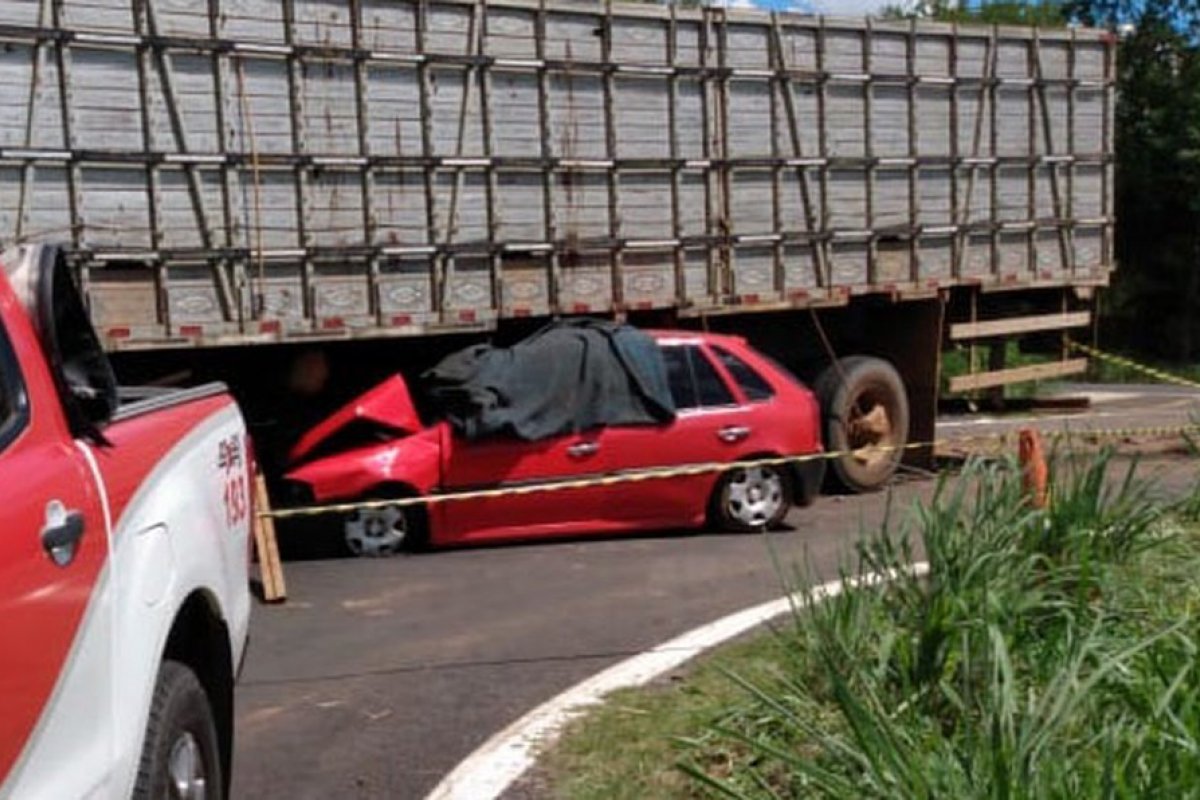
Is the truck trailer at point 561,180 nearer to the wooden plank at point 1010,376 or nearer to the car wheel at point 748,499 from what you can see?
the wooden plank at point 1010,376

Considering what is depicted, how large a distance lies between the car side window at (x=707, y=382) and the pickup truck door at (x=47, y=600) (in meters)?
8.55

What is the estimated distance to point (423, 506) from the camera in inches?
418

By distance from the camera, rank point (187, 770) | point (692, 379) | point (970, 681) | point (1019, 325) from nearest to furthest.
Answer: point (187, 770) < point (970, 681) < point (692, 379) < point (1019, 325)

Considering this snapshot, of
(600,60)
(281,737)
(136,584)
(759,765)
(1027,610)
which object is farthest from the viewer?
(600,60)

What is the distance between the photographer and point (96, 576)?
10.8ft

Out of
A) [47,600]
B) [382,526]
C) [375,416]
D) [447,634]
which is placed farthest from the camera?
[375,416]

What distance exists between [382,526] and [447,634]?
259cm

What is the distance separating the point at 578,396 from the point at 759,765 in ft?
21.2

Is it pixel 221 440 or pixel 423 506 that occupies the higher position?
pixel 221 440

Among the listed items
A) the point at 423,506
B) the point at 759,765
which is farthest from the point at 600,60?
the point at 759,765

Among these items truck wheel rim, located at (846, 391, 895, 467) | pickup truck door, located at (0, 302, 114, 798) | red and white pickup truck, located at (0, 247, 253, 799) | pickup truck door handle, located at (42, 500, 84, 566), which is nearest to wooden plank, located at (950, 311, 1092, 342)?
truck wheel rim, located at (846, 391, 895, 467)

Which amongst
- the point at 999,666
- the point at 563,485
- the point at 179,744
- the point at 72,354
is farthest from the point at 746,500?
the point at 72,354

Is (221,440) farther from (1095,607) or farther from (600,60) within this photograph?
(600,60)

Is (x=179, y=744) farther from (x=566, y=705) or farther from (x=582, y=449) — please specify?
(x=582, y=449)
